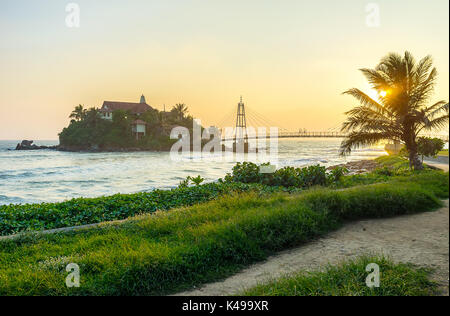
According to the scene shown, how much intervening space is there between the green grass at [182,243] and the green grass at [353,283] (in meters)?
0.89

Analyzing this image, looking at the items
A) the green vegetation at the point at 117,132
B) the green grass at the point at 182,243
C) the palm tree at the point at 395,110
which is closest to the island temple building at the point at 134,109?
the green vegetation at the point at 117,132

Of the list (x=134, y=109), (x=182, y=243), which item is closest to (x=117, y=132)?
(x=134, y=109)

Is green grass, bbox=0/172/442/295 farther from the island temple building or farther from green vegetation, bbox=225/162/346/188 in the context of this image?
the island temple building

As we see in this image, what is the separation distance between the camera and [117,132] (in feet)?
249

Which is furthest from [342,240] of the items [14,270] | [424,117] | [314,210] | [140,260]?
[424,117]

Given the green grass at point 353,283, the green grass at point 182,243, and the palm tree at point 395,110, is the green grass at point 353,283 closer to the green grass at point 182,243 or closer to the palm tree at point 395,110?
the green grass at point 182,243

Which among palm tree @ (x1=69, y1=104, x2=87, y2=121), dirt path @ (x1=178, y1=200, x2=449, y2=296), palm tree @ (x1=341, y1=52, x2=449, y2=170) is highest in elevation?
palm tree @ (x1=69, y1=104, x2=87, y2=121)

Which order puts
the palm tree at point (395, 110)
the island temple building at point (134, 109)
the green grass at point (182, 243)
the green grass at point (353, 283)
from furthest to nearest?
the island temple building at point (134, 109) < the palm tree at point (395, 110) < the green grass at point (182, 243) < the green grass at point (353, 283)

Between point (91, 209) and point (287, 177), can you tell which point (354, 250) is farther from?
point (287, 177)

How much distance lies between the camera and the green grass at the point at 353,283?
300 centimetres

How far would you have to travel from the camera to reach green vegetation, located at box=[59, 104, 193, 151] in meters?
75.2

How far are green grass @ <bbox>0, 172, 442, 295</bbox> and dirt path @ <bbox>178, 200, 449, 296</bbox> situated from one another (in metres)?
0.23

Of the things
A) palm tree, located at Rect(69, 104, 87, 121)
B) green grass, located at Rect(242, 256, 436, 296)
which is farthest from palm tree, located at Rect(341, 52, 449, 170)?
palm tree, located at Rect(69, 104, 87, 121)
